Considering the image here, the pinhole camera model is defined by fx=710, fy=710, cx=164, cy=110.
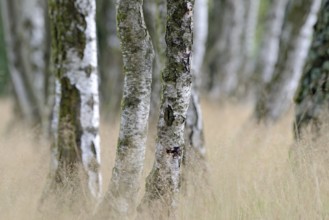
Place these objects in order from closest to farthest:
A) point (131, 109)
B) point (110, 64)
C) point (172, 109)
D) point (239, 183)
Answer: point (172, 109)
point (131, 109)
point (239, 183)
point (110, 64)

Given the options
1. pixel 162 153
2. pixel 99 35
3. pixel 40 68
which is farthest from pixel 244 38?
pixel 162 153

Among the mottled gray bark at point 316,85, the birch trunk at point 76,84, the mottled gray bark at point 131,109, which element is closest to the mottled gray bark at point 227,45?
the mottled gray bark at point 316,85

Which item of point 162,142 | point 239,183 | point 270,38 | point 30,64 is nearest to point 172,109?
point 162,142

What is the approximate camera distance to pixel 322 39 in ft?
20.1

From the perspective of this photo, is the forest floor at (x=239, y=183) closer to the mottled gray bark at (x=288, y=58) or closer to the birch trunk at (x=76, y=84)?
the birch trunk at (x=76, y=84)

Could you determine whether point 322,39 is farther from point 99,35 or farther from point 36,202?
point 99,35

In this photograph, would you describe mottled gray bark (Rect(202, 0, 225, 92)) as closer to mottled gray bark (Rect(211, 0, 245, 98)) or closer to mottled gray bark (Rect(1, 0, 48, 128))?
mottled gray bark (Rect(211, 0, 245, 98))

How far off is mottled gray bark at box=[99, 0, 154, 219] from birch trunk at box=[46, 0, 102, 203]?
0.99 metres

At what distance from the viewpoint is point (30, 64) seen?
10.8 metres

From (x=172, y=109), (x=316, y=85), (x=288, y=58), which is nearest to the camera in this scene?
(x=172, y=109)

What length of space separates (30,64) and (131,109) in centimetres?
657

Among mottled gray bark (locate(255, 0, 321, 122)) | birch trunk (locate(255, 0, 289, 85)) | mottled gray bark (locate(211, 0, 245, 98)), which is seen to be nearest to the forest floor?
mottled gray bark (locate(255, 0, 321, 122))

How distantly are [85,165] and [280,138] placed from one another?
1939 mm

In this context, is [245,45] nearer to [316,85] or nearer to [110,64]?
[110,64]
